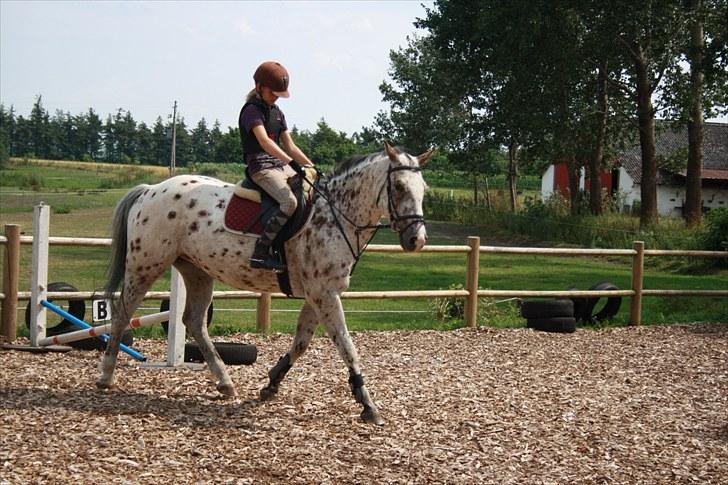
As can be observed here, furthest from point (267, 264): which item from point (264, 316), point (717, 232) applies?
point (717, 232)

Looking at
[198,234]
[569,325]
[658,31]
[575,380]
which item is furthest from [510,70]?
[198,234]

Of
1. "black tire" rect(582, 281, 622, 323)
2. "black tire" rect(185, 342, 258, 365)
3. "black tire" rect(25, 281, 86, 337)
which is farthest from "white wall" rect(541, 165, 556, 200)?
"black tire" rect(185, 342, 258, 365)

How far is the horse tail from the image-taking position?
7.04m

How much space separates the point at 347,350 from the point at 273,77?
206cm

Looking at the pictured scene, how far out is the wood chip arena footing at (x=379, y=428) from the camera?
5.05 metres

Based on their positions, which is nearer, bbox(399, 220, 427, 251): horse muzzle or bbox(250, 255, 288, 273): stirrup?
bbox(399, 220, 427, 251): horse muzzle

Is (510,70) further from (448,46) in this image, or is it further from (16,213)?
(16,213)

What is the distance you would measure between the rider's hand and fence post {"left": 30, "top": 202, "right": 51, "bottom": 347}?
3.20 metres

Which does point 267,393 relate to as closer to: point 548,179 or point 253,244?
point 253,244

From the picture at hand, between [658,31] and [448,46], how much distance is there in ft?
36.5

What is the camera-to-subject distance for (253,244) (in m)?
6.48

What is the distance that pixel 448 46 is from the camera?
35594 mm

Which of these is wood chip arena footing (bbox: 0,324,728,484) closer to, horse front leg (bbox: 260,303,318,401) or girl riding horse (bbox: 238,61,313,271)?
horse front leg (bbox: 260,303,318,401)

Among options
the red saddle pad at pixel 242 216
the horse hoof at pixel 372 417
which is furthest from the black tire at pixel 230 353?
the horse hoof at pixel 372 417
